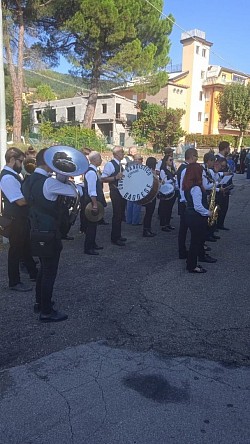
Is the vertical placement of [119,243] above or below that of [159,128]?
below

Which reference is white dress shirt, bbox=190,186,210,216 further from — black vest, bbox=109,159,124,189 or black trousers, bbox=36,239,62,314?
black trousers, bbox=36,239,62,314

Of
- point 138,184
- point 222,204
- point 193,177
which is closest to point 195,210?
point 193,177

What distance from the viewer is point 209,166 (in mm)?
6762

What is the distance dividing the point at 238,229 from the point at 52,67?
22228 millimetres

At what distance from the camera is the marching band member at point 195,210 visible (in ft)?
17.2

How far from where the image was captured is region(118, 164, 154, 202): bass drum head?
695cm

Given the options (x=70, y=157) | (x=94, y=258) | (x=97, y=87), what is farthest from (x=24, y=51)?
(x=70, y=157)

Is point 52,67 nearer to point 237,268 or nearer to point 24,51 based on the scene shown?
point 24,51

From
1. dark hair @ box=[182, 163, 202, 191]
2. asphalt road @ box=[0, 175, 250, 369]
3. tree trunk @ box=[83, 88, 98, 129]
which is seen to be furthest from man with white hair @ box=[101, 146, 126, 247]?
tree trunk @ box=[83, 88, 98, 129]

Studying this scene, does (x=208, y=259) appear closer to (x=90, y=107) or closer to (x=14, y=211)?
(x=14, y=211)

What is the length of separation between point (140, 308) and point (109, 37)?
2200cm

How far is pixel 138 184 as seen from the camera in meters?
7.06

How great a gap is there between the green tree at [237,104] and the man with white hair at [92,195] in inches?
1399

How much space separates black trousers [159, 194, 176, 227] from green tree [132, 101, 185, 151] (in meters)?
25.9
